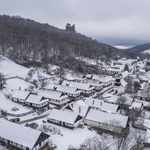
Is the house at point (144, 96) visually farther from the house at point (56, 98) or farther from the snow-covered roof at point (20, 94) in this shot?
the snow-covered roof at point (20, 94)

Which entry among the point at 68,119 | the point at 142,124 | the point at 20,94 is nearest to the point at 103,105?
the point at 142,124

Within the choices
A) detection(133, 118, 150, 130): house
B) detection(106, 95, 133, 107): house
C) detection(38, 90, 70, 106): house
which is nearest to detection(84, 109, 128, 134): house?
detection(133, 118, 150, 130): house

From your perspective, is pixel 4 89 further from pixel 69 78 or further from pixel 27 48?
pixel 27 48

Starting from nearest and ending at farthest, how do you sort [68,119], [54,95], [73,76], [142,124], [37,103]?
1. [68,119]
2. [142,124]
3. [37,103]
4. [54,95]
5. [73,76]

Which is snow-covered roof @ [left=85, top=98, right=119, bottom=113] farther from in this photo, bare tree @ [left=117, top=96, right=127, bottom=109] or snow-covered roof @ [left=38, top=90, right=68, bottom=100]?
snow-covered roof @ [left=38, top=90, right=68, bottom=100]

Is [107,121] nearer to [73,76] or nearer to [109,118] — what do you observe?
[109,118]

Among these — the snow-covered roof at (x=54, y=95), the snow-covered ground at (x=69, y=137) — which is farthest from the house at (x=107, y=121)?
the snow-covered roof at (x=54, y=95)

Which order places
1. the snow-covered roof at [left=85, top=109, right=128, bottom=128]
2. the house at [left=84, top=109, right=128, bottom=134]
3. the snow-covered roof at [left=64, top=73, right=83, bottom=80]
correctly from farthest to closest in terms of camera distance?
1. the snow-covered roof at [left=64, top=73, right=83, bottom=80]
2. the snow-covered roof at [left=85, top=109, right=128, bottom=128]
3. the house at [left=84, top=109, right=128, bottom=134]
